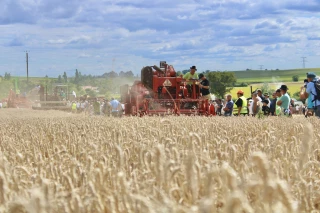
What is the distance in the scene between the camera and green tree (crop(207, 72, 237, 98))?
390 ft

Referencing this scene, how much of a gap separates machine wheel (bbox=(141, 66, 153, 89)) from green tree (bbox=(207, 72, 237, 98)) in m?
95.7

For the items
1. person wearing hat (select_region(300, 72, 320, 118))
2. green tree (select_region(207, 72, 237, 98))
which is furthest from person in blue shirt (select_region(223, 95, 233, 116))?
green tree (select_region(207, 72, 237, 98))

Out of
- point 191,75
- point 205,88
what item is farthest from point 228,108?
point 191,75

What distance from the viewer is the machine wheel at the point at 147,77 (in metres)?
22.8

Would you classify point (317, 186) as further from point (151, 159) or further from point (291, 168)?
point (151, 159)

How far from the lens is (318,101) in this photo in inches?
549

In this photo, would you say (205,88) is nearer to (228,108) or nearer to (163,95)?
(163,95)

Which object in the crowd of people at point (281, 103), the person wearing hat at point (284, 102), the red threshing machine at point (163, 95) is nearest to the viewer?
the crowd of people at point (281, 103)

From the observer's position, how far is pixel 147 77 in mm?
22969

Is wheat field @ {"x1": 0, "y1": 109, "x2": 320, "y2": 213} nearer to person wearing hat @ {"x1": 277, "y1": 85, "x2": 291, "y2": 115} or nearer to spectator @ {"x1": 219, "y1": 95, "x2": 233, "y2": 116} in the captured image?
person wearing hat @ {"x1": 277, "y1": 85, "x2": 291, "y2": 115}

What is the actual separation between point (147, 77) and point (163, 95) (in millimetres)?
1033

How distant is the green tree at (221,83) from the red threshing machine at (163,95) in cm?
9518

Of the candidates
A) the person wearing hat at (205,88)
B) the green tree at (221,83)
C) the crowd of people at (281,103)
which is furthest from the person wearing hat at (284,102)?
the green tree at (221,83)

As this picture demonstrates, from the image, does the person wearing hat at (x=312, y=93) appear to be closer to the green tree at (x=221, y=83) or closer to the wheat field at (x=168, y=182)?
the wheat field at (x=168, y=182)
